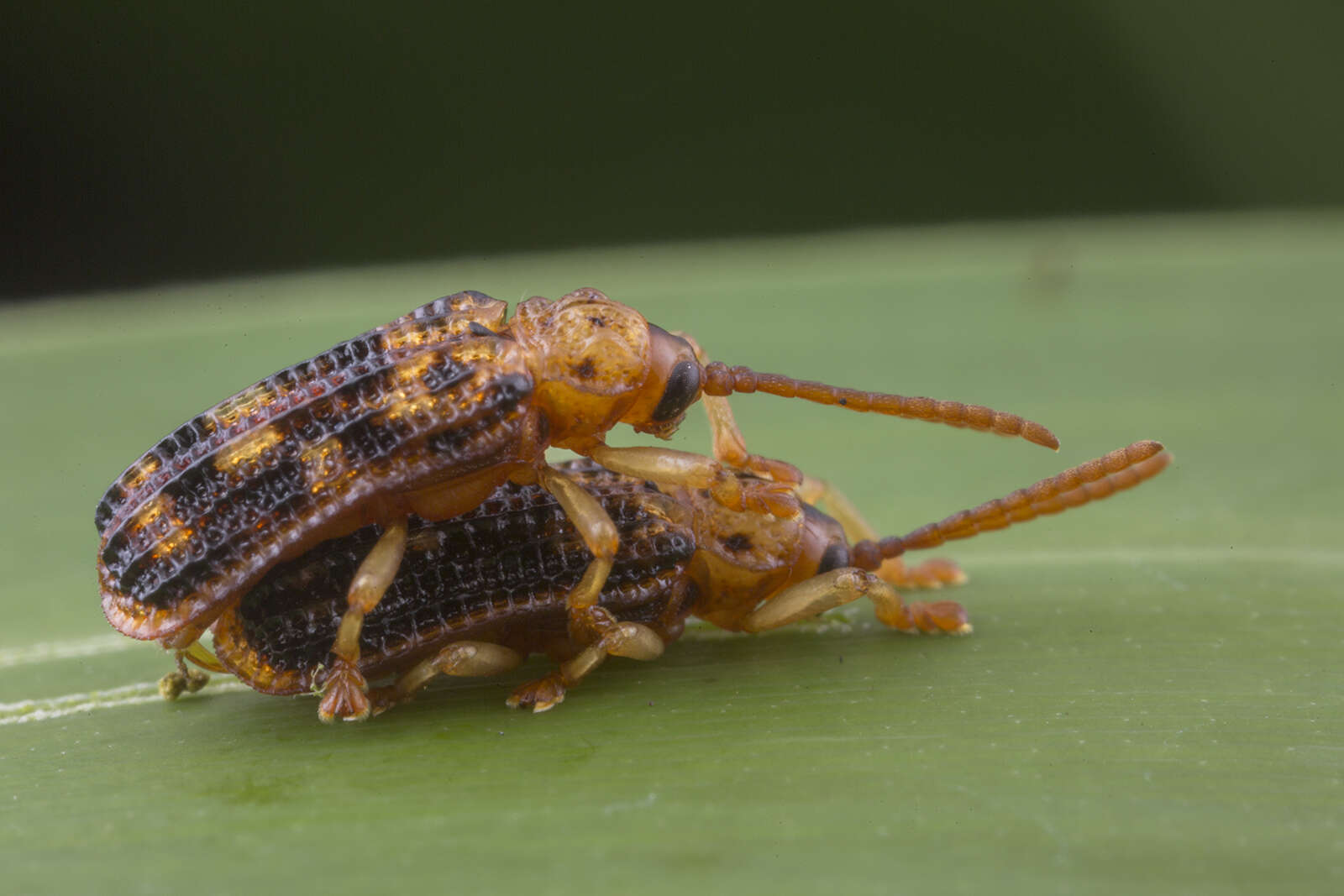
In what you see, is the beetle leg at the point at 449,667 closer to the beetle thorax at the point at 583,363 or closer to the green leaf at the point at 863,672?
the green leaf at the point at 863,672

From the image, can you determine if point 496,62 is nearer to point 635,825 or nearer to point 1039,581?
point 1039,581

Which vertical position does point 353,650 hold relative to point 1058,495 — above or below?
below

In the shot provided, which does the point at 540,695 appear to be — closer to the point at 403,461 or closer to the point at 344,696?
the point at 344,696

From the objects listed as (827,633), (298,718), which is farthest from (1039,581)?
(298,718)

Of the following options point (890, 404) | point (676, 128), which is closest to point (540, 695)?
point (890, 404)

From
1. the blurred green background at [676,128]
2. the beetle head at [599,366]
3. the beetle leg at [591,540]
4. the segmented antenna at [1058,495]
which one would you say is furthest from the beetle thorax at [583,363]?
the blurred green background at [676,128]
